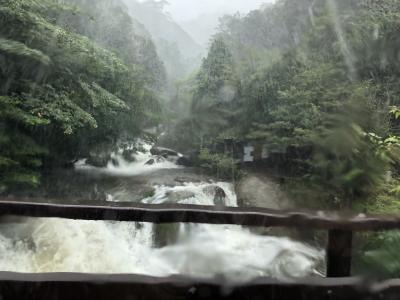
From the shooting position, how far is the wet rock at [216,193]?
9.86m

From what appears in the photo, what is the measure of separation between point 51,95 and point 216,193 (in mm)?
4333

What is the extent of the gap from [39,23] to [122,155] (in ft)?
16.6

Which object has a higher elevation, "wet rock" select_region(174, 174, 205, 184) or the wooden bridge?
the wooden bridge

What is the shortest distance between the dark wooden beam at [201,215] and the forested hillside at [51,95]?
20.8ft

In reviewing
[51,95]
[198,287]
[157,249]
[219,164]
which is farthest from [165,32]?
[198,287]

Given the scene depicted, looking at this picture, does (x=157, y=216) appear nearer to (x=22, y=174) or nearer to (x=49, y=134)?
(x=22, y=174)

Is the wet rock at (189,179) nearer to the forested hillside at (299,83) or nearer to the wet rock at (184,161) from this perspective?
the forested hillside at (299,83)

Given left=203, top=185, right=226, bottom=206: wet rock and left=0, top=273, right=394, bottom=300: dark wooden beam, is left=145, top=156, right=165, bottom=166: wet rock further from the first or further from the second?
left=0, top=273, right=394, bottom=300: dark wooden beam

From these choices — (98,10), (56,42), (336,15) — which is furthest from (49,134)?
(336,15)

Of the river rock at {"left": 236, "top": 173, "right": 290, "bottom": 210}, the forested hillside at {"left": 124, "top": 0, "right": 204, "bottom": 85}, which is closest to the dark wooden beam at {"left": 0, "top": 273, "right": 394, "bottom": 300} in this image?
the river rock at {"left": 236, "top": 173, "right": 290, "bottom": 210}

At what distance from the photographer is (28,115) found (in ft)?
25.7

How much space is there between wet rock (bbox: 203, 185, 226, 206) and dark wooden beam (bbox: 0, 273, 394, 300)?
830 cm

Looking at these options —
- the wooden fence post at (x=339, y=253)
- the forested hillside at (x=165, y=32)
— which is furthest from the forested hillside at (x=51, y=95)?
the forested hillside at (x=165, y=32)

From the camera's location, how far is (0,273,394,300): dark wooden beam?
141 centimetres
